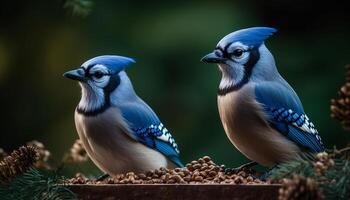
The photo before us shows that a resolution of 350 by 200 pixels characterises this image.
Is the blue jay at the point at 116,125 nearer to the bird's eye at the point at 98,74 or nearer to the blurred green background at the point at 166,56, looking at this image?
the bird's eye at the point at 98,74

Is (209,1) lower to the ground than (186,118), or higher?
higher

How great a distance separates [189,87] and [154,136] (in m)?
1.91

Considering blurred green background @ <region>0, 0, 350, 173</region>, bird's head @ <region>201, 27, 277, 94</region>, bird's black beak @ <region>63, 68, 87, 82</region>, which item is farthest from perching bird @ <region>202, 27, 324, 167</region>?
blurred green background @ <region>0, 0, 350, 173</region>

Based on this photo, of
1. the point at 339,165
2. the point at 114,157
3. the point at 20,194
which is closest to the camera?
the point at 339,165

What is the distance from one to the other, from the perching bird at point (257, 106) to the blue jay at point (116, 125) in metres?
0.21

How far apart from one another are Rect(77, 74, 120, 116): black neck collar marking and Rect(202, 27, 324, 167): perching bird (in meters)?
0.25

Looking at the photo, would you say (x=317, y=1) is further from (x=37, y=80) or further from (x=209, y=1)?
(x=37, y=80)

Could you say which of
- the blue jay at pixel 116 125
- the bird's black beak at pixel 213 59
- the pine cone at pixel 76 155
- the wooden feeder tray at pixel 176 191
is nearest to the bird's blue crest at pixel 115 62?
the blue jay at pixel 116 125

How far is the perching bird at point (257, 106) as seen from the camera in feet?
6.85

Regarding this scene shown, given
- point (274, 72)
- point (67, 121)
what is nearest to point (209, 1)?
point (67, 121)

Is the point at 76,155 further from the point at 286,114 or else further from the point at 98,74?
the point at 286,114

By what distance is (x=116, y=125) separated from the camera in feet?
7.18

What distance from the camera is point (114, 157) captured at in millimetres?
2160

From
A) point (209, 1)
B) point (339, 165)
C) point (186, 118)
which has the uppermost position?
point (209, 1)
